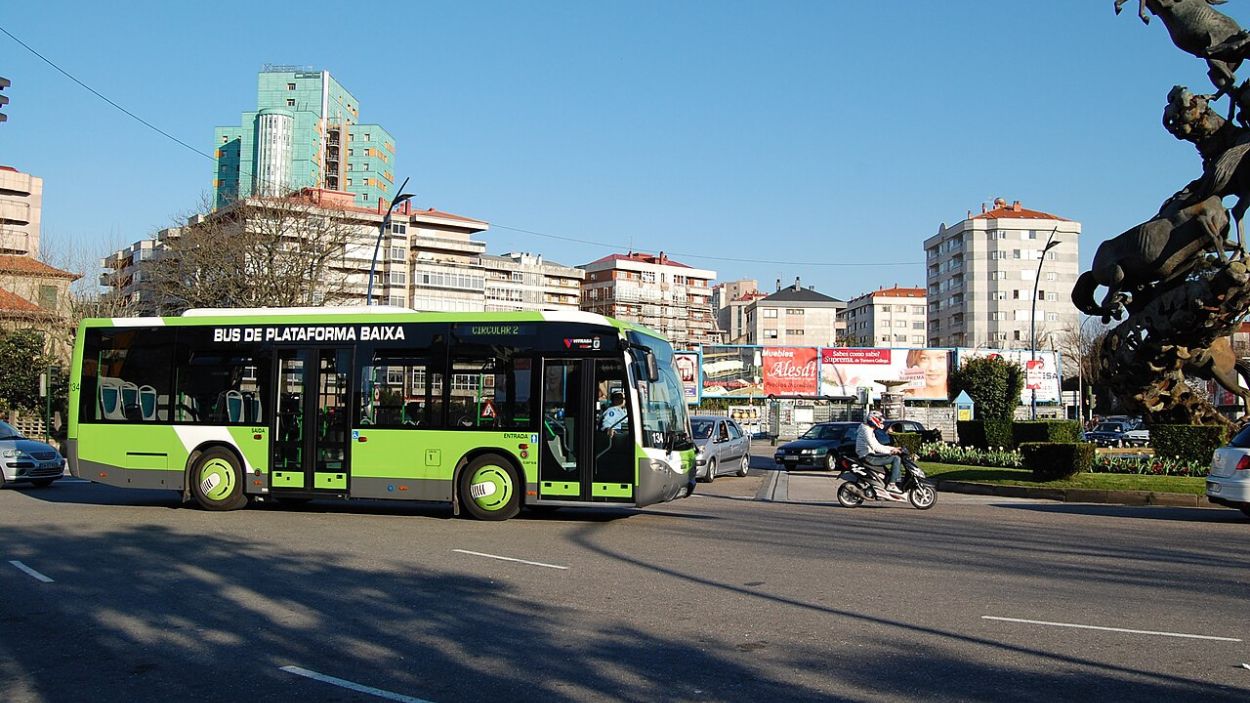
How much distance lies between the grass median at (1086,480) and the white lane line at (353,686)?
58.5 feet

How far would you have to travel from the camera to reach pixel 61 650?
271 inches

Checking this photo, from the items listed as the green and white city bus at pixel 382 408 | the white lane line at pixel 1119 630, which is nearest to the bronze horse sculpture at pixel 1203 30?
the green and white city bus at pixel 382 408

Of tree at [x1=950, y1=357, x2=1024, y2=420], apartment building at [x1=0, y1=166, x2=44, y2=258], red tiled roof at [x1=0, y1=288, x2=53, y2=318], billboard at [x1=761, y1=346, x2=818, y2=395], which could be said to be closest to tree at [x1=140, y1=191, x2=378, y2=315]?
red tiled roof at [x1=0, y1=288, x2=53, y2=318]

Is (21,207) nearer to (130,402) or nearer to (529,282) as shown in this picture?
(529,282)

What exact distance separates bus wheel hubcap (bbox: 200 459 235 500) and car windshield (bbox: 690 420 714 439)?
13081 millimetres

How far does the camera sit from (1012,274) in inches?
4700

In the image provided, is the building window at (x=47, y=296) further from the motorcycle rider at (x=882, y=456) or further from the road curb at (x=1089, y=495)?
the motorcycle rider at (x=882, y=456)

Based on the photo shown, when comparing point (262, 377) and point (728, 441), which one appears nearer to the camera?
point (262, 377)

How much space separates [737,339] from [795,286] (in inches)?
622

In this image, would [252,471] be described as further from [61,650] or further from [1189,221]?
[1189,221]

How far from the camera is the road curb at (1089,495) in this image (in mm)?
19125

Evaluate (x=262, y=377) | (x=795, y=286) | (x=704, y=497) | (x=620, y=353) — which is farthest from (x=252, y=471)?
(x=795, y=286)

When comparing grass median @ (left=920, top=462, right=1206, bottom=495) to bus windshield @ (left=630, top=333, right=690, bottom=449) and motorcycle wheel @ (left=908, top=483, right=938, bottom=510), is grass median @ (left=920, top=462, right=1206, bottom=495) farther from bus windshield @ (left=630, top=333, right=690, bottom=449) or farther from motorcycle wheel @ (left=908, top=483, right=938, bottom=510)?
bus windshield @ (left=630, top=333, right=690, bottom=449)

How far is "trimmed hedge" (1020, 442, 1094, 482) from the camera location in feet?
70.7
